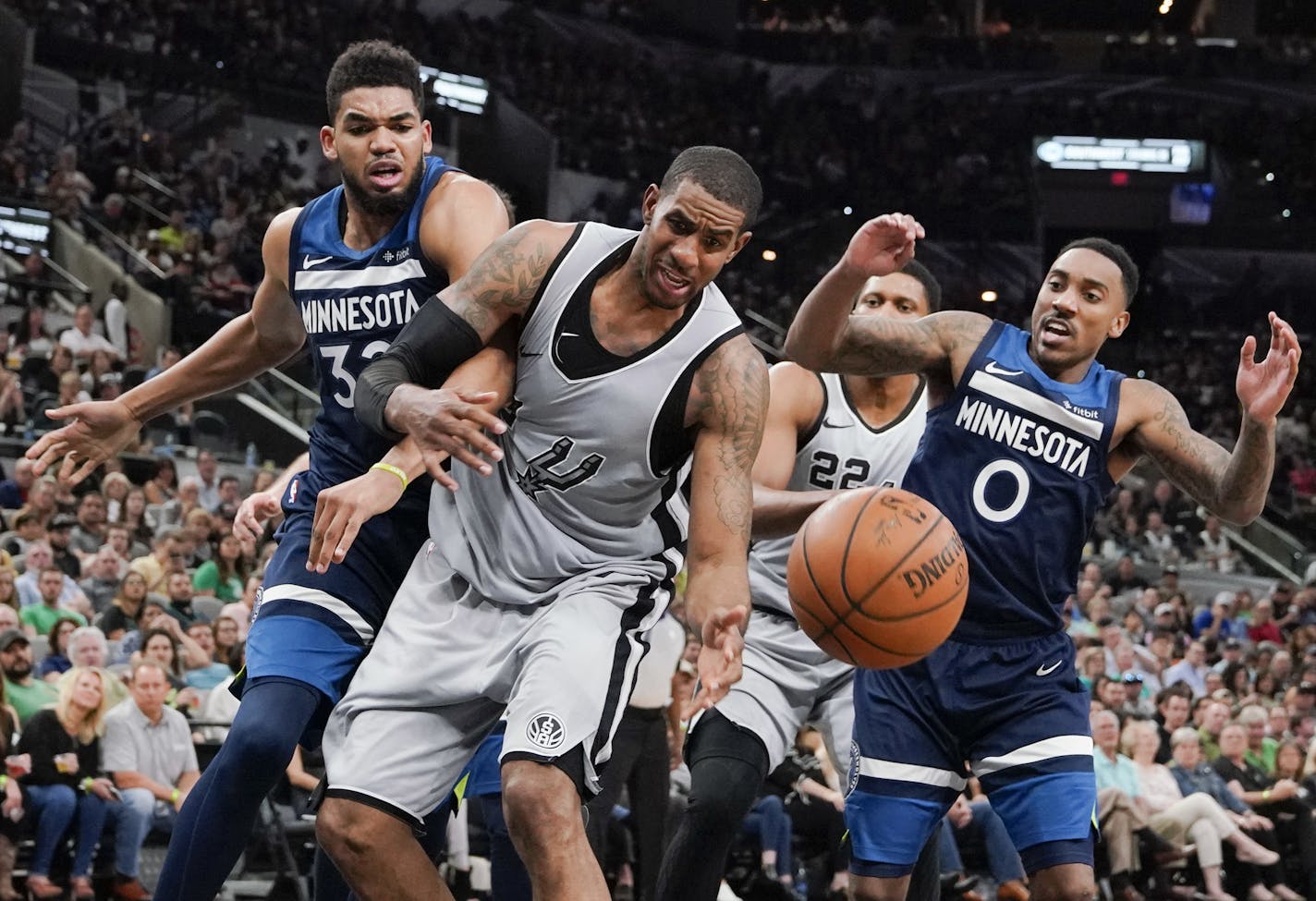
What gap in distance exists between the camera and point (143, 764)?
847 centimetres

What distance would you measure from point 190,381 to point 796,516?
1.91m

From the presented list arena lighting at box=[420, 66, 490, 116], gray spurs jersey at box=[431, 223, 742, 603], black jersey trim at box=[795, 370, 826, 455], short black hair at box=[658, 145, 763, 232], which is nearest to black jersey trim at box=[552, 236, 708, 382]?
gray spurs jersey at box=[431, 223, 742, 603]

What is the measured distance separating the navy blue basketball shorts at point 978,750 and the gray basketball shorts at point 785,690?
417 mm

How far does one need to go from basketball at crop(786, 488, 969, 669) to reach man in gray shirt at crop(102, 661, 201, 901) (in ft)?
16.6

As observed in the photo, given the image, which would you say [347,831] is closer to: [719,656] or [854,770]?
[719,656]

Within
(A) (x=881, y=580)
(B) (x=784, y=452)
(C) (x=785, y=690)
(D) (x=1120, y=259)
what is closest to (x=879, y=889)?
(C) (x=785, y=690)

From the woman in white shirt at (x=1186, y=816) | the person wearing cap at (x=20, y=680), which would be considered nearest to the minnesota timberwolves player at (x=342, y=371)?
the person wearing cap at (x=20, y=680)

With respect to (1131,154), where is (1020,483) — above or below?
above

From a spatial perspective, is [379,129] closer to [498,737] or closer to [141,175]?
[498,737]

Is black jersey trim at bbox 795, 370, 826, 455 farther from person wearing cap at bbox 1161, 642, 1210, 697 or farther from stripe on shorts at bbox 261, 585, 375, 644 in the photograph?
person wearing cap at bbox 1161, 642, 1210, 697

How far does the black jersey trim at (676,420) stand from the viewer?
4016mm

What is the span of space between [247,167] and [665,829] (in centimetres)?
1605

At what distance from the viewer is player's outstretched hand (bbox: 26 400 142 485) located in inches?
191

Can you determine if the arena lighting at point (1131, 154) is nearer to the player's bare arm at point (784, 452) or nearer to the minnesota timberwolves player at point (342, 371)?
the player's bare arm at point (784, 452)
